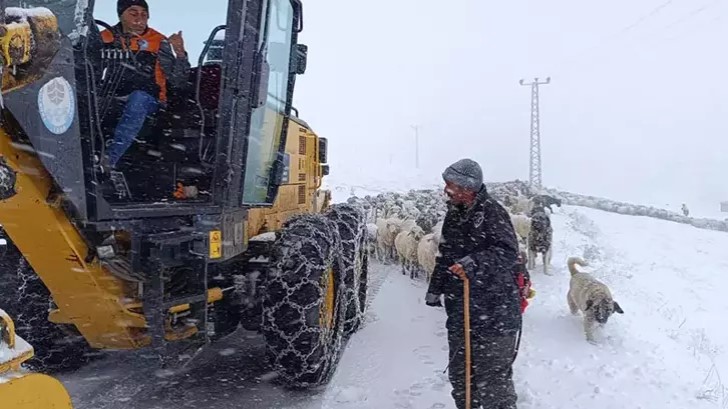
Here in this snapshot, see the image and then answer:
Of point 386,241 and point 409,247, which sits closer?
point 409,247

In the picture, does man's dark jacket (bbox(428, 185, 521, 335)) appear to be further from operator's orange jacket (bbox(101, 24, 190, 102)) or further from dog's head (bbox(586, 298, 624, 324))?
dog's head (bbox(586, 298, 624, 324))

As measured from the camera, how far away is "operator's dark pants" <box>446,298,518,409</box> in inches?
156

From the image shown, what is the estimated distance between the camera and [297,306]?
4789 mm

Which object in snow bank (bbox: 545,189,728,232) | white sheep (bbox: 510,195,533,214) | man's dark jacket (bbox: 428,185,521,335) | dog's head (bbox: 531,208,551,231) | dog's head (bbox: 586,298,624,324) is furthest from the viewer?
snow bank (bbox: 545,189,728,232)

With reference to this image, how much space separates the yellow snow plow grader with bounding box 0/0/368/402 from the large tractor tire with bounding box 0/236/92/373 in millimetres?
10

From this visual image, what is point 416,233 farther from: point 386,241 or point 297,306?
point 297,306

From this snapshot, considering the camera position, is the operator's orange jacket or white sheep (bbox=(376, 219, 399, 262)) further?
white sheep (bbox=(376, 219, 399, 262))

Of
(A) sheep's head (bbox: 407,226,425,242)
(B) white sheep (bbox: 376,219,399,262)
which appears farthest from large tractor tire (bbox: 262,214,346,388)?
(B) white sheep (bbox: 376,219,399,262)

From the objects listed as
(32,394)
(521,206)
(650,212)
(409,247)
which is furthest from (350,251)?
(650,212)

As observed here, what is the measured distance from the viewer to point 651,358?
19.7 ft

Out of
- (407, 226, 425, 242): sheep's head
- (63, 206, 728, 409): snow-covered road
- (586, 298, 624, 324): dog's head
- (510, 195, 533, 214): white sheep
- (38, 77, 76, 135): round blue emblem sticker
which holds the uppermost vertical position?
(38, 77, 76, 135): round blue emblem sticker

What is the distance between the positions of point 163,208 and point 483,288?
80.7 inches

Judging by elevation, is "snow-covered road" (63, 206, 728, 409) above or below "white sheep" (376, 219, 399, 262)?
below

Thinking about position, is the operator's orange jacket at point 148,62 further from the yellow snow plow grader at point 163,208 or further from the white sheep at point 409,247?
the white sheep at point 409,247
